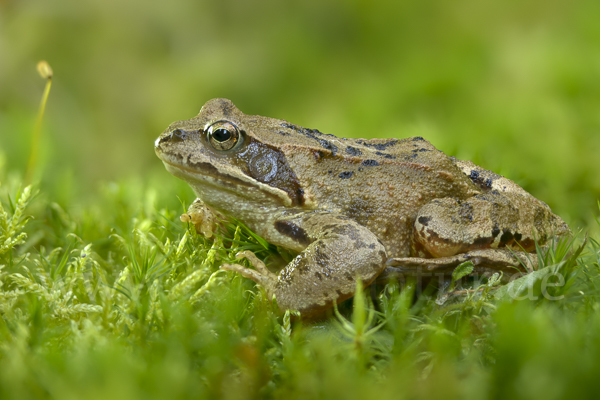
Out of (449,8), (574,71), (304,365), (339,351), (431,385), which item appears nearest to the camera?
(431,385)

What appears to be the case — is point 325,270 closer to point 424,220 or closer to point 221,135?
point 424,220

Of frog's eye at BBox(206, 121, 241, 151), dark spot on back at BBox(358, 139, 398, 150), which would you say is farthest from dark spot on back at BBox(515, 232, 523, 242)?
frog's eye at BBox(206, 121, 241, 151)

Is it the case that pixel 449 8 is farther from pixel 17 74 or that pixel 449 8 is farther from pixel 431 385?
pixel 431 385

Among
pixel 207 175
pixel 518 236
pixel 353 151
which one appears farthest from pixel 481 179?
pixel 207 175

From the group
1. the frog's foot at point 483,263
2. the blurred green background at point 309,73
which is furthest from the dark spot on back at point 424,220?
the blurred green background at point 309,73

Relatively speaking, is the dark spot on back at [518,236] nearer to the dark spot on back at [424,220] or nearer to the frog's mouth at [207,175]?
the dark spot on back at [424,220]

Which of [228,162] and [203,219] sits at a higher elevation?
[228,162]

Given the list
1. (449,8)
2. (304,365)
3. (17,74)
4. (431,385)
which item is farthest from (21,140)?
(449,8)

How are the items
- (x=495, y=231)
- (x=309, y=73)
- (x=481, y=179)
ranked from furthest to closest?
(x=309, y=73) < (x=481, y=179) < (x=495, y=231)
